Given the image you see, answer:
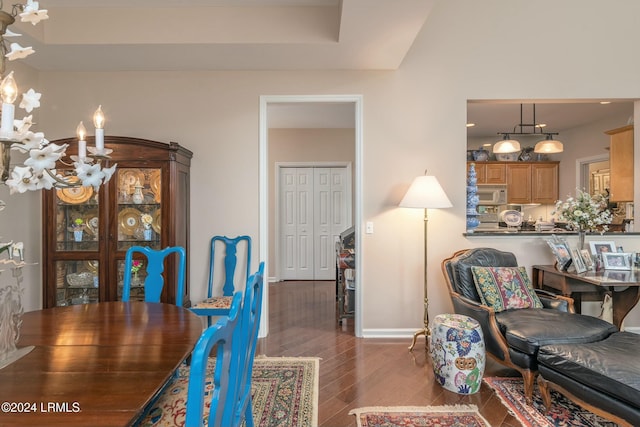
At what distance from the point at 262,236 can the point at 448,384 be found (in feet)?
6.57

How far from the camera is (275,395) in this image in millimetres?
2324

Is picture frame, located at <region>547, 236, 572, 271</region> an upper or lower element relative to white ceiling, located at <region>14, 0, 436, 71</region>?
lower

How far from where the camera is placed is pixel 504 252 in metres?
3.18

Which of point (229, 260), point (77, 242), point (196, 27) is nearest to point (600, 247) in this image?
point (229, 260)

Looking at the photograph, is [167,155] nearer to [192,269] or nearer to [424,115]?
[192,269]

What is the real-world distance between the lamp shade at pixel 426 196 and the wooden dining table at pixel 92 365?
2.00 metres

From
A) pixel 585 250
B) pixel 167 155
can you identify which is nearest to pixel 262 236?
pixel 167 155

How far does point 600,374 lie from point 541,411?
52 cm

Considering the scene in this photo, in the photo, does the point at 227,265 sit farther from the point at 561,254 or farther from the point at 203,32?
the point at 561,254

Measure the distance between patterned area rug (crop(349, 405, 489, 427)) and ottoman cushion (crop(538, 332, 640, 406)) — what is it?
55cm

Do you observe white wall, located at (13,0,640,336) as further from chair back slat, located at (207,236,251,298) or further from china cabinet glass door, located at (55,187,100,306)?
china cabinet glass door, located at (55,187,100,306)

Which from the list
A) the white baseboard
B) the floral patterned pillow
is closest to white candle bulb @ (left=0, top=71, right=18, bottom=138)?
the floral patterned pillow

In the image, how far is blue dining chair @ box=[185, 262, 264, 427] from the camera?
81 centimetres

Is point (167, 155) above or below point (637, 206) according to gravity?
above
